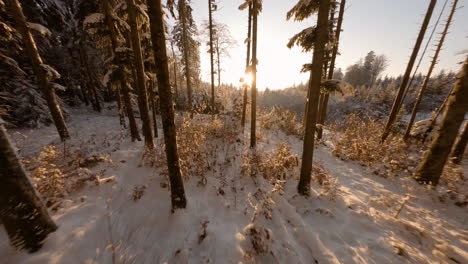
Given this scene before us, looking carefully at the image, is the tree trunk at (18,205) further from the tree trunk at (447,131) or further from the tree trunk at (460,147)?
the tree trunk at (460,147)

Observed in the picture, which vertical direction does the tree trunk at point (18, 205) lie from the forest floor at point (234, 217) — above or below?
above

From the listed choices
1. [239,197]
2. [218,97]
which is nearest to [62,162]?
[239,197]

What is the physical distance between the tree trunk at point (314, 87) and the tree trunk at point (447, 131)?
13.4 ft

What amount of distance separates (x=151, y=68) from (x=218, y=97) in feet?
43.5

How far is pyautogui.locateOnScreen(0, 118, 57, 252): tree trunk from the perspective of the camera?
8.77ft

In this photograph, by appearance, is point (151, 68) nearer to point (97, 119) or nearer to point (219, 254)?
point (97, 119)

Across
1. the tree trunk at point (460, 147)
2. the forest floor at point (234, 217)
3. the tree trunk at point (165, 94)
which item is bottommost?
the forest floor at point (234, 217)

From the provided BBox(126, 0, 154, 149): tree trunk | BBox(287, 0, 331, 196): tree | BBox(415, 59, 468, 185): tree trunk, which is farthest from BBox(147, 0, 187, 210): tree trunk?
BBox(415, 59, 468, 185): tree trunk

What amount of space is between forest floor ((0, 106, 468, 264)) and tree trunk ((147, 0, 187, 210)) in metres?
0.59

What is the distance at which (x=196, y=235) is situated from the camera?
3.94m

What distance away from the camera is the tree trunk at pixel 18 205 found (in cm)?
267

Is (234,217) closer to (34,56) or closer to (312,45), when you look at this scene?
(312,45)

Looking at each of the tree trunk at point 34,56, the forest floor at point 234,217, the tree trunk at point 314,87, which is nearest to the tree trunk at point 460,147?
the forest floor at point 234,217

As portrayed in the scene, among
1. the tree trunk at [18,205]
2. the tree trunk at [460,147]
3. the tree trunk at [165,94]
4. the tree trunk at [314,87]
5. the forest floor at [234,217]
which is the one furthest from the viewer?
the tree trunk at [460,147]
